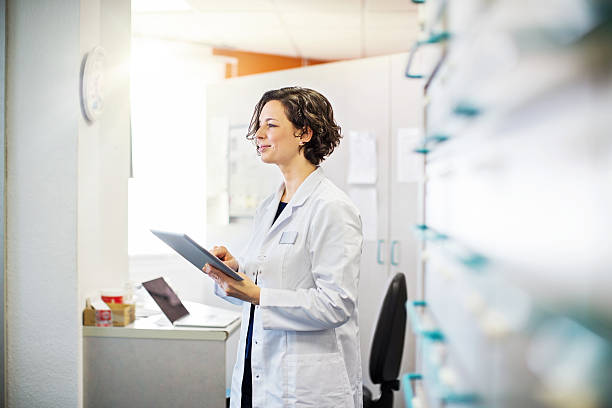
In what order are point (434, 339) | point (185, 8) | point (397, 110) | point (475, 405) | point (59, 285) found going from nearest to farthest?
point (475, 405) → point (434, 339) → point (59, 285) → point (397, 110) → point (185, 8)

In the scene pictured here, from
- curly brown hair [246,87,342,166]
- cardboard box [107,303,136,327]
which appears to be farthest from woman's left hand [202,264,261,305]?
cardboard box [107,303,136,327]

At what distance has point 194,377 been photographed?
6.31 feet

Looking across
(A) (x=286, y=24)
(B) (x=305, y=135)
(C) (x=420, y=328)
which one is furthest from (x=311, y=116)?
(A) (x=286, y=24)

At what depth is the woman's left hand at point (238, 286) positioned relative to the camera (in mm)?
1419

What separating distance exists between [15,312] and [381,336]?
1354 millimetres

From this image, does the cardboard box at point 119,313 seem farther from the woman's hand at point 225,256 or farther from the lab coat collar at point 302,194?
the lab coat collar at point 302,194

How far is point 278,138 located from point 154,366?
98 centimetres

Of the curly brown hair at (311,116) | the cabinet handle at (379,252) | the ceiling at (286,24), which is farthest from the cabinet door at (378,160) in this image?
the curly brown hair at (311,116)

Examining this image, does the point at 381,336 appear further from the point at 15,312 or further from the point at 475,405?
the point at 475,405

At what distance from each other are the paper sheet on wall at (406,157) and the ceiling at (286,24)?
97 centimetres

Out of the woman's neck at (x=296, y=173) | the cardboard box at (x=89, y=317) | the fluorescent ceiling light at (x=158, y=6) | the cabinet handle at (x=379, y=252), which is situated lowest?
the cardboard box at (x=89, y=317)

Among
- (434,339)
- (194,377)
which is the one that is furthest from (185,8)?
(434,339)

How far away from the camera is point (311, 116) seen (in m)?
1.59

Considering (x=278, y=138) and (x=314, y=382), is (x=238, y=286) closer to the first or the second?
(x=314, y=382)
